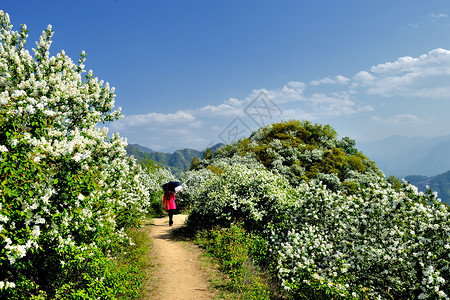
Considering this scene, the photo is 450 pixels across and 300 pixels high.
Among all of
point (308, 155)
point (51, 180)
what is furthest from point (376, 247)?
point (308, 155)

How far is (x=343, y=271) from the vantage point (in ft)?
18.9

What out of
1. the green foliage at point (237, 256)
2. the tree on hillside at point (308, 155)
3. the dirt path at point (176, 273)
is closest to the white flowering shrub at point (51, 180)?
the dirt path at point (176, 273)

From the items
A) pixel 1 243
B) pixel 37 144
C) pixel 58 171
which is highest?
pixel 37 144

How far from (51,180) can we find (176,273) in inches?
254

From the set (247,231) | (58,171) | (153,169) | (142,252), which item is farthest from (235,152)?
(58,171)

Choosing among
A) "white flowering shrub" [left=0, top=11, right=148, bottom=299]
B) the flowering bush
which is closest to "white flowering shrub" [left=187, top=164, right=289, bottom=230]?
the flowering bush

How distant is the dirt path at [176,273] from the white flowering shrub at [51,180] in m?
1.52

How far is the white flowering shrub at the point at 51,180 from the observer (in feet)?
13.7

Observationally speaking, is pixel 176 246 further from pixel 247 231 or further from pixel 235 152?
pixel 235 152

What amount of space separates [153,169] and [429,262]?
2411 cm

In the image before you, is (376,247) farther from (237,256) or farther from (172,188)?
(172,188)

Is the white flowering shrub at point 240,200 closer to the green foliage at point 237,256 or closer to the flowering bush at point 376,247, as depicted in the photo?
the green foliage at point 237,256

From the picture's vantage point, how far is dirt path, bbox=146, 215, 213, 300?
798cm

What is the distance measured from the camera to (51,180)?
15.1 feet
